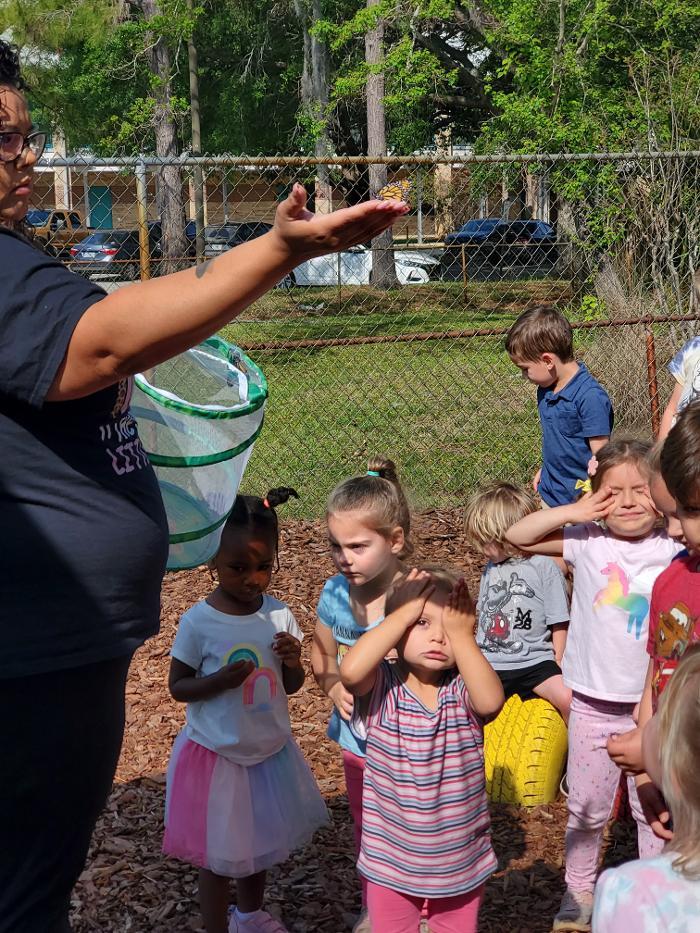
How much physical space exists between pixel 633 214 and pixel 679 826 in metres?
7.48

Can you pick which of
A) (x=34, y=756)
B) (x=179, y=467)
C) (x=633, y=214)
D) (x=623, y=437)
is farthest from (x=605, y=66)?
(x=34, y=756)

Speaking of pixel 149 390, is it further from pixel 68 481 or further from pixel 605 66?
pixel 605 66

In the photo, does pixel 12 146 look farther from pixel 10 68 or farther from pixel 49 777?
pixel 49 777

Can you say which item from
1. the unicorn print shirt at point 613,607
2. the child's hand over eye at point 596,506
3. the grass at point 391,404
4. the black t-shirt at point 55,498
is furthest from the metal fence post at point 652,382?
the black t-shirt at point 55,498

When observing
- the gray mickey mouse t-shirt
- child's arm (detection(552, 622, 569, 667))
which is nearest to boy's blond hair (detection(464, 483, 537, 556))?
the gray mickey mouse t-shirt

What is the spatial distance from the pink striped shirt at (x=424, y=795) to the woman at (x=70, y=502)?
96cm

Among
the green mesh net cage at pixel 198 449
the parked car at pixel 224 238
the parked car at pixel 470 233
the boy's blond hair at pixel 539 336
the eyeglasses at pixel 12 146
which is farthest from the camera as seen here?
the parked car at pixel 470 233

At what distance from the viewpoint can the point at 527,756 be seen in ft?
13.0

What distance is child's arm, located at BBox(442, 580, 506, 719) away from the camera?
2.55 m

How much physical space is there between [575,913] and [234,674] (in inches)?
49.9

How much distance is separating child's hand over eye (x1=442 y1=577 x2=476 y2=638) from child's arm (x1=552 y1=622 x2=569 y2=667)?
1665 mm

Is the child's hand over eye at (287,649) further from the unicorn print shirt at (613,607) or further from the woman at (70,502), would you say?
the woman at (70,502)

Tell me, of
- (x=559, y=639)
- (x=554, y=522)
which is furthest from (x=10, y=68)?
(x=559, y=639)

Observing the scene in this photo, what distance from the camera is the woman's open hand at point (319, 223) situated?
151cm
